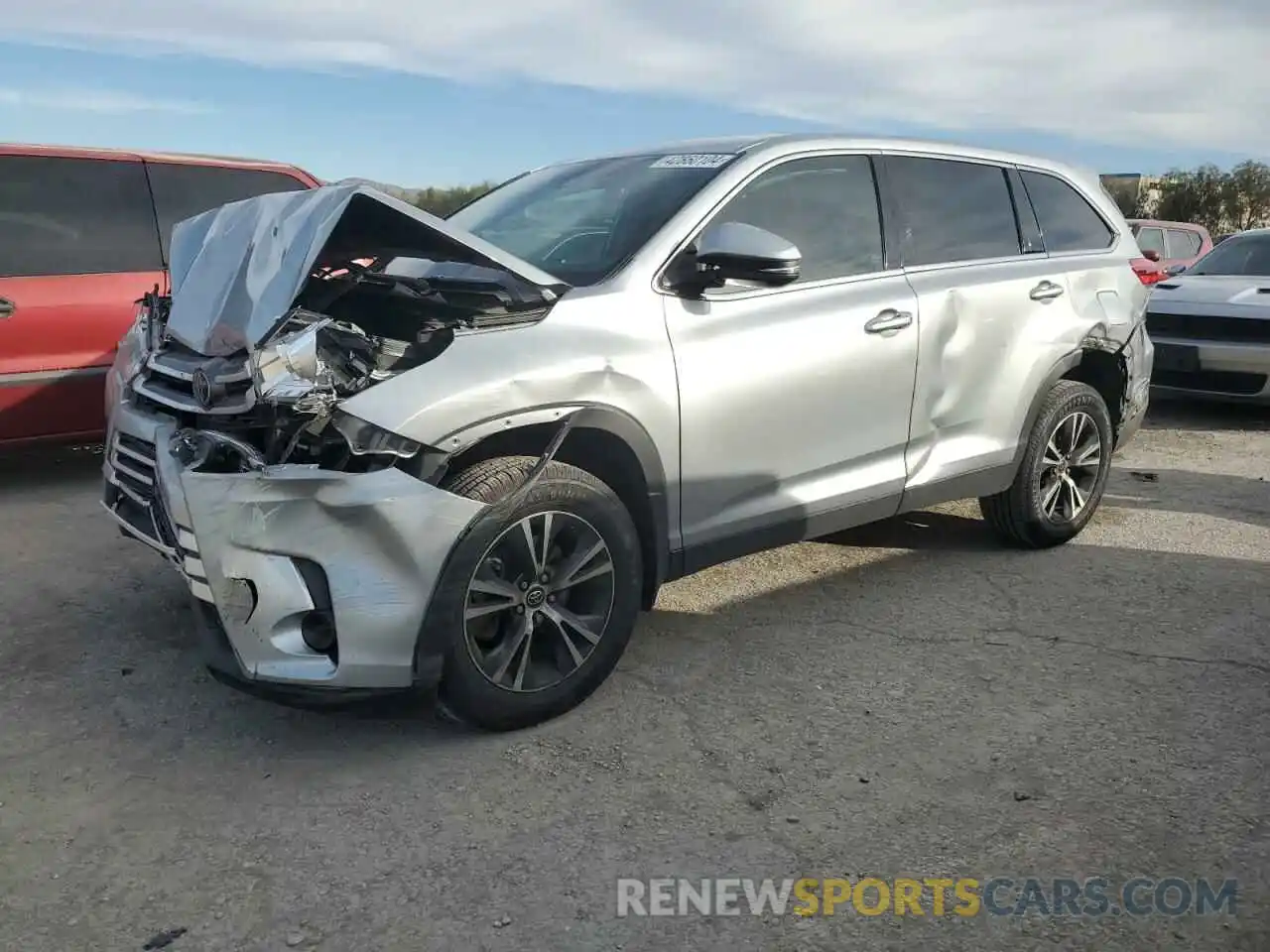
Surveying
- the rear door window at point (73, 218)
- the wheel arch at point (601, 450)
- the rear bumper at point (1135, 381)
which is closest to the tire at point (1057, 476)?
the rear bumper at point (1135, 381)

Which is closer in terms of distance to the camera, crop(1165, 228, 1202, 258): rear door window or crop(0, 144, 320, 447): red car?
crop(0, 144, 320, 447): red car

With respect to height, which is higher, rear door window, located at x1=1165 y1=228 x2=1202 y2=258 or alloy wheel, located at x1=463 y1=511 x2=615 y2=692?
rear door window, located at x1=1165 y1=228 x2=1202 y2=258

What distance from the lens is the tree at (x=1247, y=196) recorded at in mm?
38219

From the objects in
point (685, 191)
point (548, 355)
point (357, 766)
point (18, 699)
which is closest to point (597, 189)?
point (685, 191)

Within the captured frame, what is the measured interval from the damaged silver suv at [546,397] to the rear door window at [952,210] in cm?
2

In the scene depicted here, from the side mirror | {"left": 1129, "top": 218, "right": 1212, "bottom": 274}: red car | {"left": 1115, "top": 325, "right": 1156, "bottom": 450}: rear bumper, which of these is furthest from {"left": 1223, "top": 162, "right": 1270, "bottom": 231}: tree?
the side mirror

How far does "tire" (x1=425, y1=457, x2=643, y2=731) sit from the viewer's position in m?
2.98

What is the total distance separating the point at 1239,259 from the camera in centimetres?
954

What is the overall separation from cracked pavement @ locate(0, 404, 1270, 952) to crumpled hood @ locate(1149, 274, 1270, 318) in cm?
458

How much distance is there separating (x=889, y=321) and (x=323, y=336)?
2.10 meters

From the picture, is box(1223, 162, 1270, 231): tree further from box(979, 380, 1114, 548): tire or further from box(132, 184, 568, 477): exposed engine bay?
box(132, 184, 568, 477): exposed engine bay

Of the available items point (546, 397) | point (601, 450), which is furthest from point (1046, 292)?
point (546, 397)

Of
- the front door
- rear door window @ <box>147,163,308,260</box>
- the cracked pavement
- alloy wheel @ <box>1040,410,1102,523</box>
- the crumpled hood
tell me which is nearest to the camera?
the cracked pavement

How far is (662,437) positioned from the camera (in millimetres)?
3412
